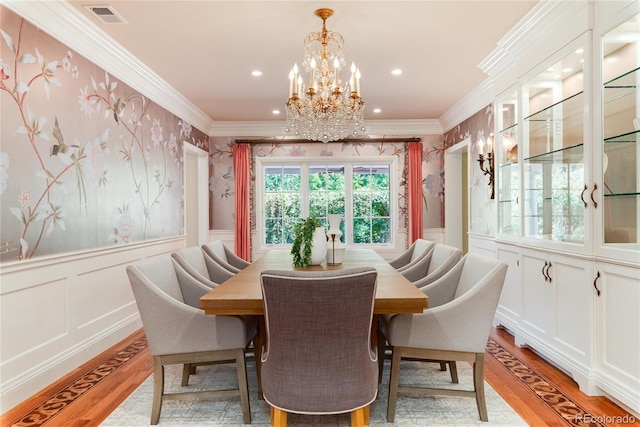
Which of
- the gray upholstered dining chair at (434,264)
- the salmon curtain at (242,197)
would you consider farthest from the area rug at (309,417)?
the salmon curtain at (242,197)

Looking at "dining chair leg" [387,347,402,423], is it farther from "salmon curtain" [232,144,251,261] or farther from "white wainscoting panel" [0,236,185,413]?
"salmon curtain" [232,144,251,261]

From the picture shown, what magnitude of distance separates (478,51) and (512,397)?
280cm

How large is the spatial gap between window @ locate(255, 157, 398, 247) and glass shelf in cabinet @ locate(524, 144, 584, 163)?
340 centimetres

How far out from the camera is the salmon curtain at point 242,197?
253 inches

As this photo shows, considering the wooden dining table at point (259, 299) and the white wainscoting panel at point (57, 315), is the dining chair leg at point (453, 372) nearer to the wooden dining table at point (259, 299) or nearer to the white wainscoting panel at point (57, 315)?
the wooden dining table at point (259, 299)

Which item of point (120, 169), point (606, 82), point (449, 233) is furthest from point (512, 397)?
point (449, 233)

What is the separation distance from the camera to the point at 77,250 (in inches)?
120

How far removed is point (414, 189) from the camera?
6414mm

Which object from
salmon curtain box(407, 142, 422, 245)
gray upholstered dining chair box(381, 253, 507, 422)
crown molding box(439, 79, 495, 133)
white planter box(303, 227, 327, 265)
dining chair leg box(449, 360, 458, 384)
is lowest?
dining chair leg box(449, 360, 458, 384)

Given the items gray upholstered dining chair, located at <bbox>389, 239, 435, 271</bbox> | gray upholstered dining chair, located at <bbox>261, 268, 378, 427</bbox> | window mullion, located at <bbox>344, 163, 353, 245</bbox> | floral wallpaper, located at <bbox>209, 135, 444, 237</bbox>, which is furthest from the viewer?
window mullion, located at <bbox>344, 163, 353, 245</bbox>

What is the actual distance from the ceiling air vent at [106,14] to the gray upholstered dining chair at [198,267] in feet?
5.63

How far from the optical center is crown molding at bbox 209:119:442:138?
641 cm

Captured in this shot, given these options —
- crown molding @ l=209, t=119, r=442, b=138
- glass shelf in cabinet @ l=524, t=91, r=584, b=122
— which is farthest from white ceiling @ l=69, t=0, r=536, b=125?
crown molding @ l=209, t=119, r=442, b=138

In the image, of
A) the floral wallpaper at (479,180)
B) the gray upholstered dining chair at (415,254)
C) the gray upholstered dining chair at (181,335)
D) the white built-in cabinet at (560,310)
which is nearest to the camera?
the gray upholstered dining chair at (181,335)
